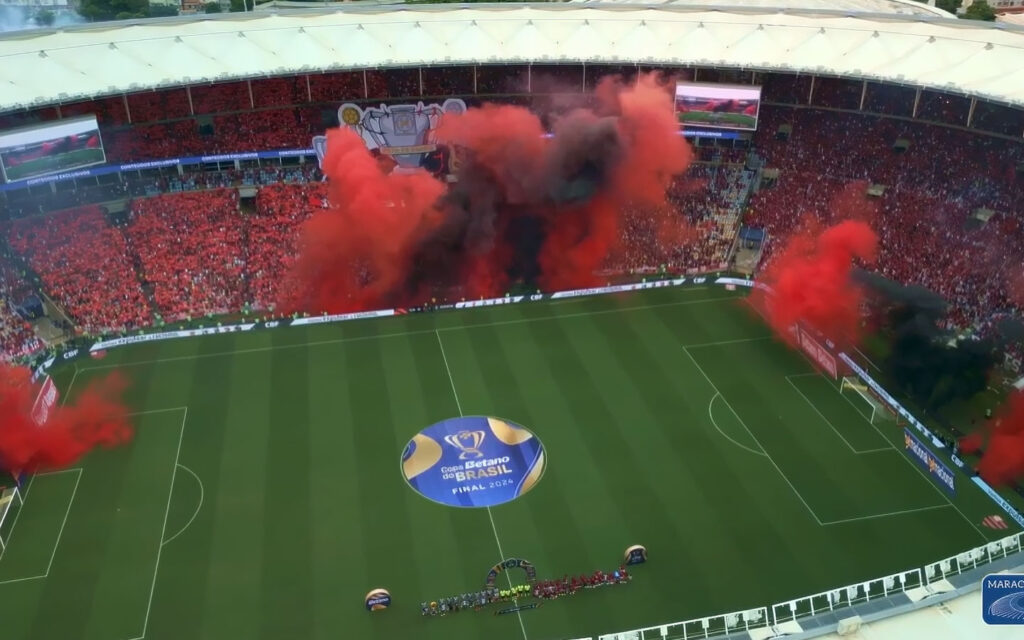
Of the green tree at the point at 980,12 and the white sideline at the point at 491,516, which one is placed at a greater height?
the green tree at the point at 980,12

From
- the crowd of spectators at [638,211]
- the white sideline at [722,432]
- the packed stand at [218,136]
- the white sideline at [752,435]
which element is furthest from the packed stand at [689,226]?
the packed stand at [218,136]

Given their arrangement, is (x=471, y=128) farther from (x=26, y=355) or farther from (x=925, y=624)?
(x=925, y=624)

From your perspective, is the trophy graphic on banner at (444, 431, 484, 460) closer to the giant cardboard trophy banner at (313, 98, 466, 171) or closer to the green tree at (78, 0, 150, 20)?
the giant cardboard trophy banner at (313, 98, 466, 171)

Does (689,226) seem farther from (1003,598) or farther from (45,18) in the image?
(45,18)

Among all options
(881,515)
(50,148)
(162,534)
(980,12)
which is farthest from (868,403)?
(980,12)

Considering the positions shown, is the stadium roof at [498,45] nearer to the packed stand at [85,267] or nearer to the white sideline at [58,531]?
the packed stand at [85,267]

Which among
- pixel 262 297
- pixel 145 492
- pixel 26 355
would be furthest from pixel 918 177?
pixel 26 355
